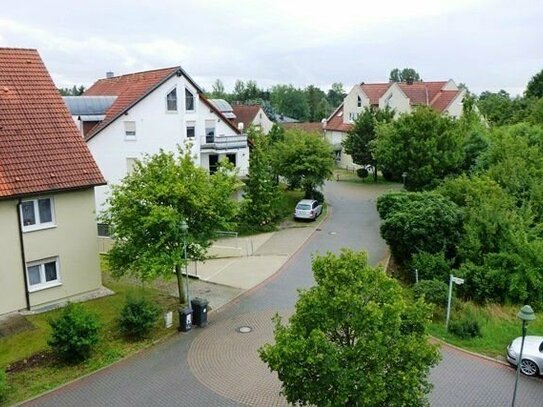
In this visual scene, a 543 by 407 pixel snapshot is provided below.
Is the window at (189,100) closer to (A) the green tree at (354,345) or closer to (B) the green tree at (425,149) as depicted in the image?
(B) the green tree at (425,149)

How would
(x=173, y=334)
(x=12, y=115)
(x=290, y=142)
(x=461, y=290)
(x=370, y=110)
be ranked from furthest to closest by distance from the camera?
(x=370, y=110) < (x=290, y=142) < (x=461, y=290) < (x=12, y=115) < (x=173, y=334)

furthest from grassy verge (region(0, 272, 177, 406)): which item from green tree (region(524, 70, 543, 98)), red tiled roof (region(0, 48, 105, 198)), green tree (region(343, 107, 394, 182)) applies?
green tree (region(524, 70, 543, 98))

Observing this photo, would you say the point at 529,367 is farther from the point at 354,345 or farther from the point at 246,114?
the point at 246,114

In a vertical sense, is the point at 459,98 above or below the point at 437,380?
above

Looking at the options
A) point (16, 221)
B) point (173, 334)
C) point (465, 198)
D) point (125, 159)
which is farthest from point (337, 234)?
point (16, 221)

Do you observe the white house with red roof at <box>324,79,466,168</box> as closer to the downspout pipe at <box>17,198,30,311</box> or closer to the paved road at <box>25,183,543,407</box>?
the paved road at <box>25,183,543,407</box>

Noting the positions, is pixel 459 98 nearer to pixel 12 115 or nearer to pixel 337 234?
pixel 337 234

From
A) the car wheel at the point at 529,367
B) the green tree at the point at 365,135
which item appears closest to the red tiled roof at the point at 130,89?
the green tree at the point at 365,135
